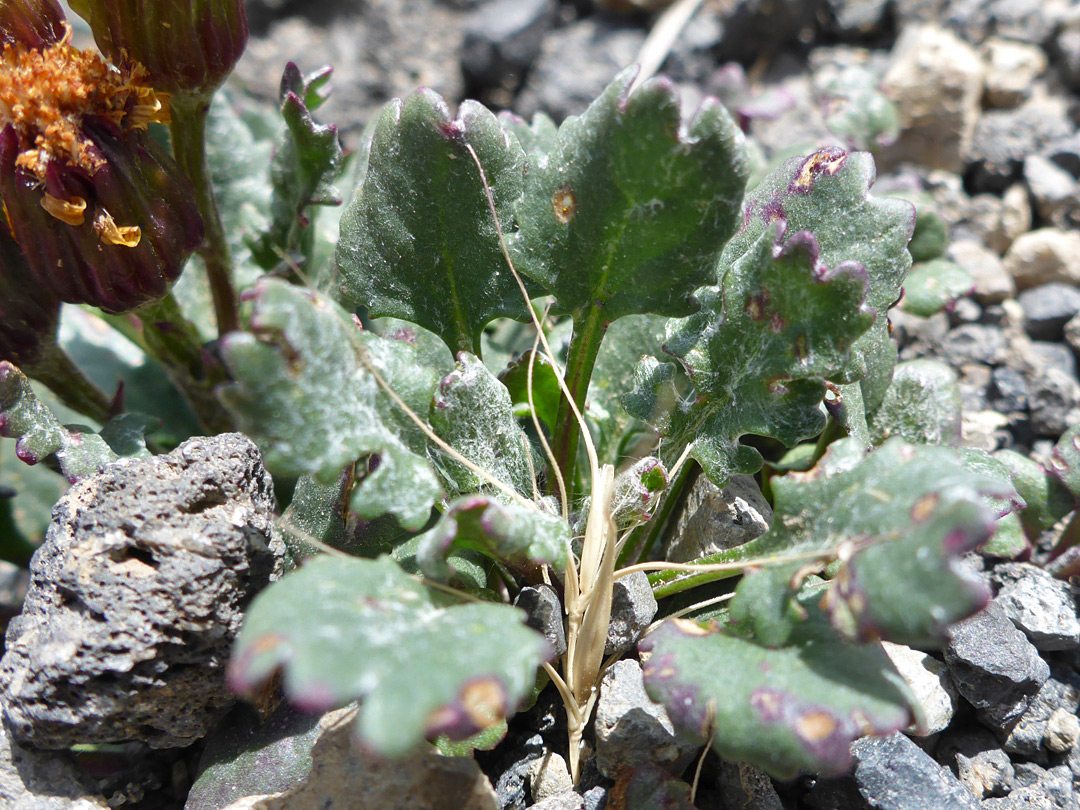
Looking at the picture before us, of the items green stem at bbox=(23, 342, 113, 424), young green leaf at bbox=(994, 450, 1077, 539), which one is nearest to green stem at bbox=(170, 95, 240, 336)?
green stem at bbox=(23, 342, 113, 424)

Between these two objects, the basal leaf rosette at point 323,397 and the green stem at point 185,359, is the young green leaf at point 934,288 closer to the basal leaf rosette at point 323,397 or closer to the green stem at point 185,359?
the basal leaf rosette at point 323,397

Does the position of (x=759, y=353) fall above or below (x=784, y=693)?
above

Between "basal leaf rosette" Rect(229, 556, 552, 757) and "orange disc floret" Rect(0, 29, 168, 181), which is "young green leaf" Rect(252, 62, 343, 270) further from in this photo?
"basal leaf rosette" Rect(229, 556, 552, 757)

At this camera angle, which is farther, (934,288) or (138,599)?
(934,288)

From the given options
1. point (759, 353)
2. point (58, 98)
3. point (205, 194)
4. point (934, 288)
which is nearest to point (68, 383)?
point (205, 194)

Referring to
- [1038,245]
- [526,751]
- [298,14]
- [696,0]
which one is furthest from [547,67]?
[526,751]

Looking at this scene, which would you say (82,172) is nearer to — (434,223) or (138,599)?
(434,223)

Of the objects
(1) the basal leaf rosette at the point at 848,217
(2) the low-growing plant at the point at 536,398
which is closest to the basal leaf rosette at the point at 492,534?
(2) the low-growing plant at the point at 536,398
